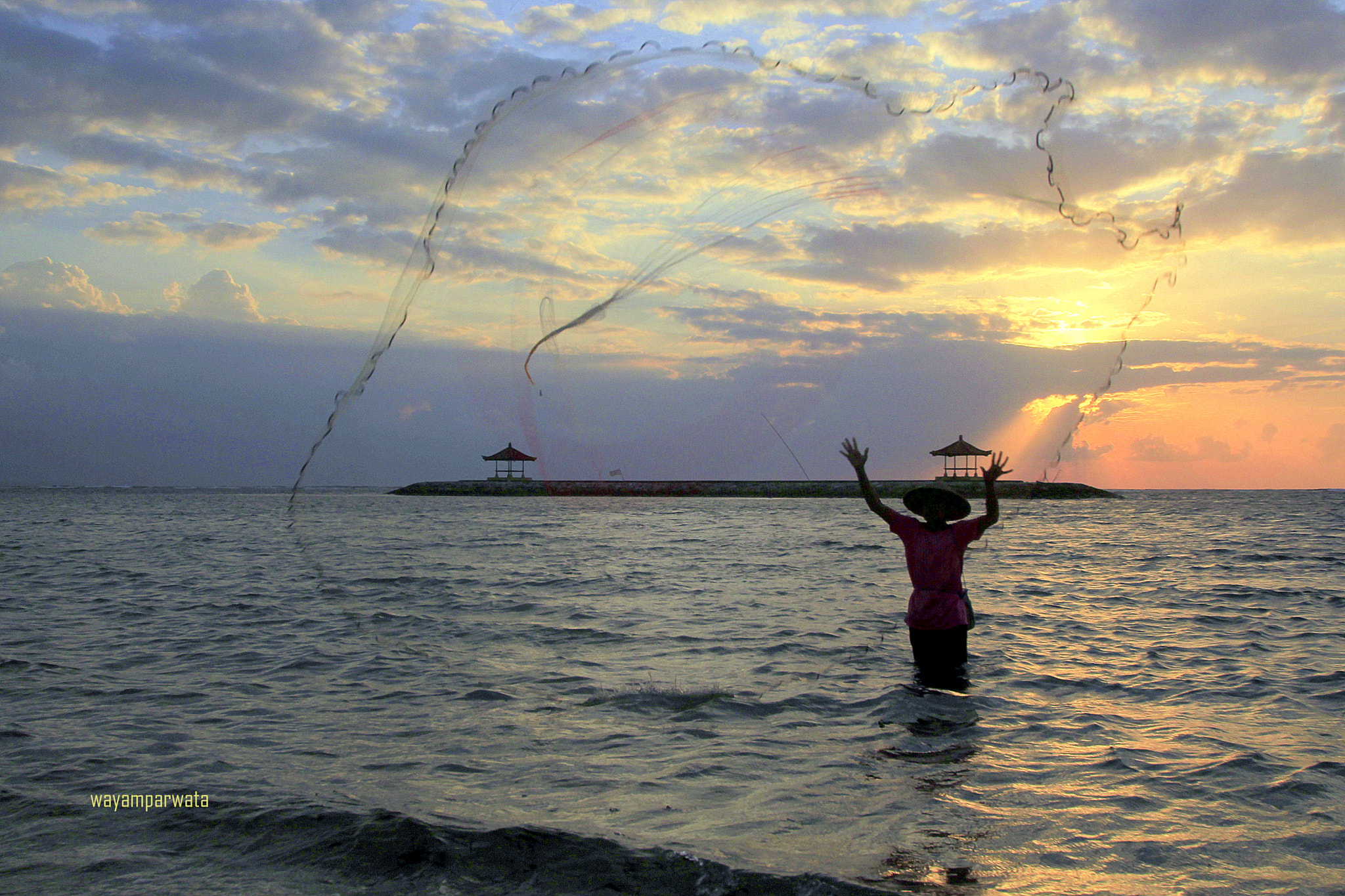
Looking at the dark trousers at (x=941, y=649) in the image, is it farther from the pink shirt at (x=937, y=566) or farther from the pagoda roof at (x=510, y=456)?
the pagoda roof at (x=510, y=456)

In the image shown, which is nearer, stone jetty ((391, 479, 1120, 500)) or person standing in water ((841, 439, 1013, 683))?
person standing in water ((841, 439, 1013, 683))

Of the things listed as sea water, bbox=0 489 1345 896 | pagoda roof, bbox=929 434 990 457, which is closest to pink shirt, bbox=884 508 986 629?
sea water, bbox=0 489 1345 896

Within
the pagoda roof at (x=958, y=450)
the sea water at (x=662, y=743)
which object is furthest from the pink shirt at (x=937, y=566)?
the pagoda roof at (x=958, y=450)

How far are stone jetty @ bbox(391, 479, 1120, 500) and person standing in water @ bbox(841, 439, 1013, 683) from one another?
284 ft

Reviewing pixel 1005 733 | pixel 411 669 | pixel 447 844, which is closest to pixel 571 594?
pixel 411 669

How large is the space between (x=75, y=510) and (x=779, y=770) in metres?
78.3

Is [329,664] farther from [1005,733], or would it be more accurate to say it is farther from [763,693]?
[1005,733]

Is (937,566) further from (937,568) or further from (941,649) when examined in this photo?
(941,649)

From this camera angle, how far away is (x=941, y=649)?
8.79 metres

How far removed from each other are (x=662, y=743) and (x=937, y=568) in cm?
331

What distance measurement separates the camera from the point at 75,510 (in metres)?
67.8

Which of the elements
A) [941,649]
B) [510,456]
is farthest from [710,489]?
[941,649]

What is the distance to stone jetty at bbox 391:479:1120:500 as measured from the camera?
322 feet

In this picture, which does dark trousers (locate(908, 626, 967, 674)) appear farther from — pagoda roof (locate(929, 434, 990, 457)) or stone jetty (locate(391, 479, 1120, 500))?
stone jetty (locate(391, 479, 1120, 500))
